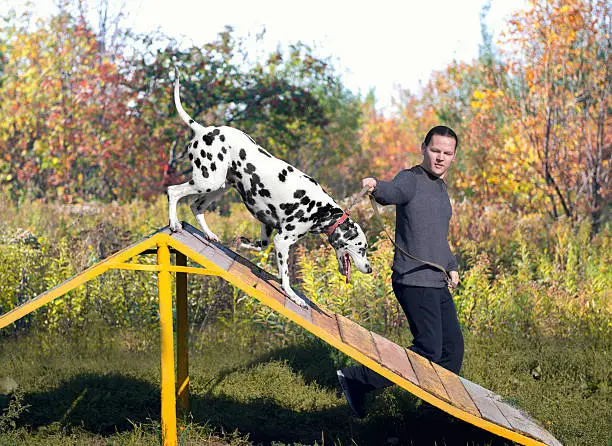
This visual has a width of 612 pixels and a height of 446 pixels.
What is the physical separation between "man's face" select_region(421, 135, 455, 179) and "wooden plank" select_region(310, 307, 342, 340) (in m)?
1.11

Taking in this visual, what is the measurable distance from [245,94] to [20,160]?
4519 millimetres

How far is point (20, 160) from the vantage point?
13.2 m

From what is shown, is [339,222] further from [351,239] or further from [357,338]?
[357,338]

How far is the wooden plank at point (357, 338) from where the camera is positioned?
12.4 ft

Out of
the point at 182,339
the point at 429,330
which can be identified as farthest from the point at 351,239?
the point at 182,339

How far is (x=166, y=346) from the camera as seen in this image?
3.80m

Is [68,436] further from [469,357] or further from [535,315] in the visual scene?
[535,315]

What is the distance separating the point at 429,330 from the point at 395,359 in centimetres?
39

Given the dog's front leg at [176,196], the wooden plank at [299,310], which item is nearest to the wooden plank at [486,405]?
the wooden plank at [299,310]

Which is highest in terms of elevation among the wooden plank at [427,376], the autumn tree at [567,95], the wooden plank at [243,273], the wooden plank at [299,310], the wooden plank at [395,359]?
the autumn tree at [567,95]

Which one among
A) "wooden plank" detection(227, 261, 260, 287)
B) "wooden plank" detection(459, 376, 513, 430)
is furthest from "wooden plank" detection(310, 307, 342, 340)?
"wooden plank" detection(459, 376, 513, 430)

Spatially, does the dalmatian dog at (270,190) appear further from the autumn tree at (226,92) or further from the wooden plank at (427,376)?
the autumn tree at (226,92)

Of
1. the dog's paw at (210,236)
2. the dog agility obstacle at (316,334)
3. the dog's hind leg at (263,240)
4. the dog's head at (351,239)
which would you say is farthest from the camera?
the dog's paw at (210,236)

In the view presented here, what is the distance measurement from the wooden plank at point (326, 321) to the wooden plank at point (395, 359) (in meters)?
0.28
